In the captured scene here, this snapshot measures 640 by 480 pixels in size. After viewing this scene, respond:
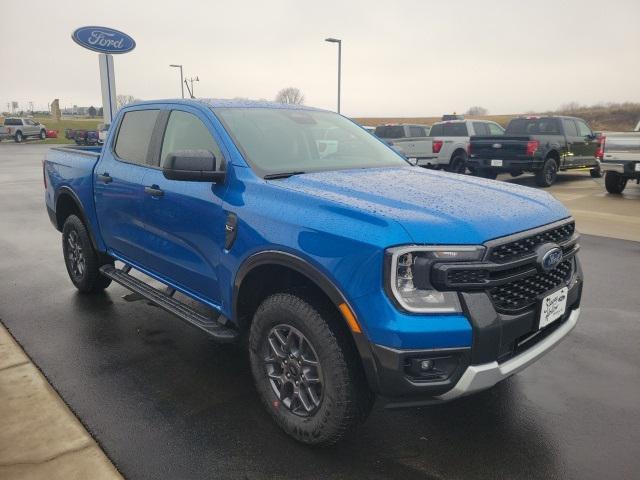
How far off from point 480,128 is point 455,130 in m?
1.01

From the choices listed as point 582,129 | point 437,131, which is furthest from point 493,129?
point 582,129

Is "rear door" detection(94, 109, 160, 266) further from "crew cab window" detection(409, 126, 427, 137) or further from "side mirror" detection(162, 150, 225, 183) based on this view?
"crew cab window" detection(409, 126, 427, 137)

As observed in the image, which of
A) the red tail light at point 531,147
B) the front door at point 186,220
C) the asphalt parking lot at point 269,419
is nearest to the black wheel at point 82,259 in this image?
the asphalt parking lot at point 269,419

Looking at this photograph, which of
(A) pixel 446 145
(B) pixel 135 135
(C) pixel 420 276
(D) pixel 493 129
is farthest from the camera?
(D) pixel 493 129

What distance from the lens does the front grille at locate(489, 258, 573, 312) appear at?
242cm

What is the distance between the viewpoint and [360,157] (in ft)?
12.5

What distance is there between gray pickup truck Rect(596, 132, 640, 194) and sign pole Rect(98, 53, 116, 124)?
736 inches

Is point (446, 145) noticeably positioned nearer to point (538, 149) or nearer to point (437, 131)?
point (437, 131)

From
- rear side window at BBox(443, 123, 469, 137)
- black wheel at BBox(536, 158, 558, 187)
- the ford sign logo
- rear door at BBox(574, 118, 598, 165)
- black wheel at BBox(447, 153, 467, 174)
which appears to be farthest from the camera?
the ford sign logo

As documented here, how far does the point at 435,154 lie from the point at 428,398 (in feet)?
47.7

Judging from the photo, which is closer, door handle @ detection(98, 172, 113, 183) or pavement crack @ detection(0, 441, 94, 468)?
pavement crack @ detection(0, 441, 94, 468)

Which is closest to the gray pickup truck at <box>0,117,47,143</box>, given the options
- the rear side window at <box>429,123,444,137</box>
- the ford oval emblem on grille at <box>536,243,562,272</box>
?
the rear side window at <box>429,123,444,137</box>

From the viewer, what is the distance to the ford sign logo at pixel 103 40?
70.9ft

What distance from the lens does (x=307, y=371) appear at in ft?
8.77
